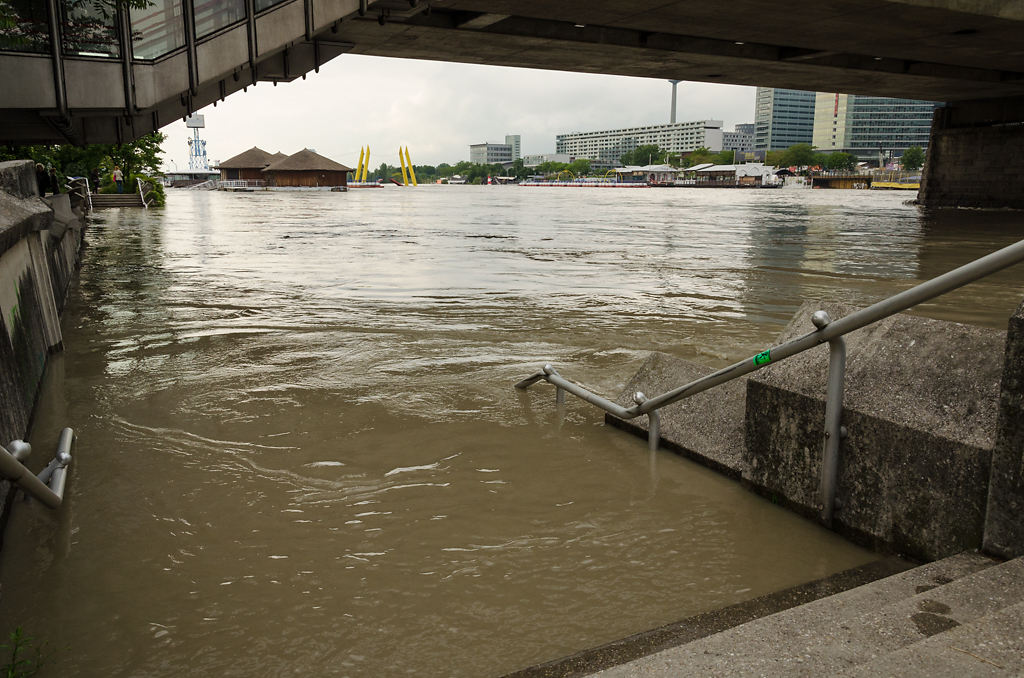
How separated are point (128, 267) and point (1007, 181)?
41.2 m

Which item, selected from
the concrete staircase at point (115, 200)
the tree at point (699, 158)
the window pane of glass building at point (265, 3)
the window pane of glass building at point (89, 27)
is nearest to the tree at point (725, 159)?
the tree at point (699, 158)

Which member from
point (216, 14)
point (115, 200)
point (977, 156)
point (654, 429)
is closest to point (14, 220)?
point (654, 429)

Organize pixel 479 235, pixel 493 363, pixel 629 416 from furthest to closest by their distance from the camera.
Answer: pixel 479 235, pixel 493 363, pixel 629 416

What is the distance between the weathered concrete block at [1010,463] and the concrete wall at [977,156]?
43.5 m

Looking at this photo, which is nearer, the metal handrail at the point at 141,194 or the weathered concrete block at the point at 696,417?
the weathered concrete block at the point at 696,417

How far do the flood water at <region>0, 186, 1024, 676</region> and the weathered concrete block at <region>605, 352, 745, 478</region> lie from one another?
0.12 meters

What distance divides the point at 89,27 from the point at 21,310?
767 centimetres

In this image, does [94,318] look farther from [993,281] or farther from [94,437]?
[993,281]

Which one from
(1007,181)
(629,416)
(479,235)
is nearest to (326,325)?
(629,416)

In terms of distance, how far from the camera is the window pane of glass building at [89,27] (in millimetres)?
11172

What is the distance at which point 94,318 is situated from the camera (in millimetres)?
8797

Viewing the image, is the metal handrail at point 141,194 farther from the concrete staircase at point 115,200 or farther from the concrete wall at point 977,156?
the concrete wall at point 977,156

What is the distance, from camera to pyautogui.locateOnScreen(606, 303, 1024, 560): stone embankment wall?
2447 mm

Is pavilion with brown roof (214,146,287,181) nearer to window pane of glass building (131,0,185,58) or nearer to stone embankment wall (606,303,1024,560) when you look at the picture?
window pane of glass building (131,0,185,58)
